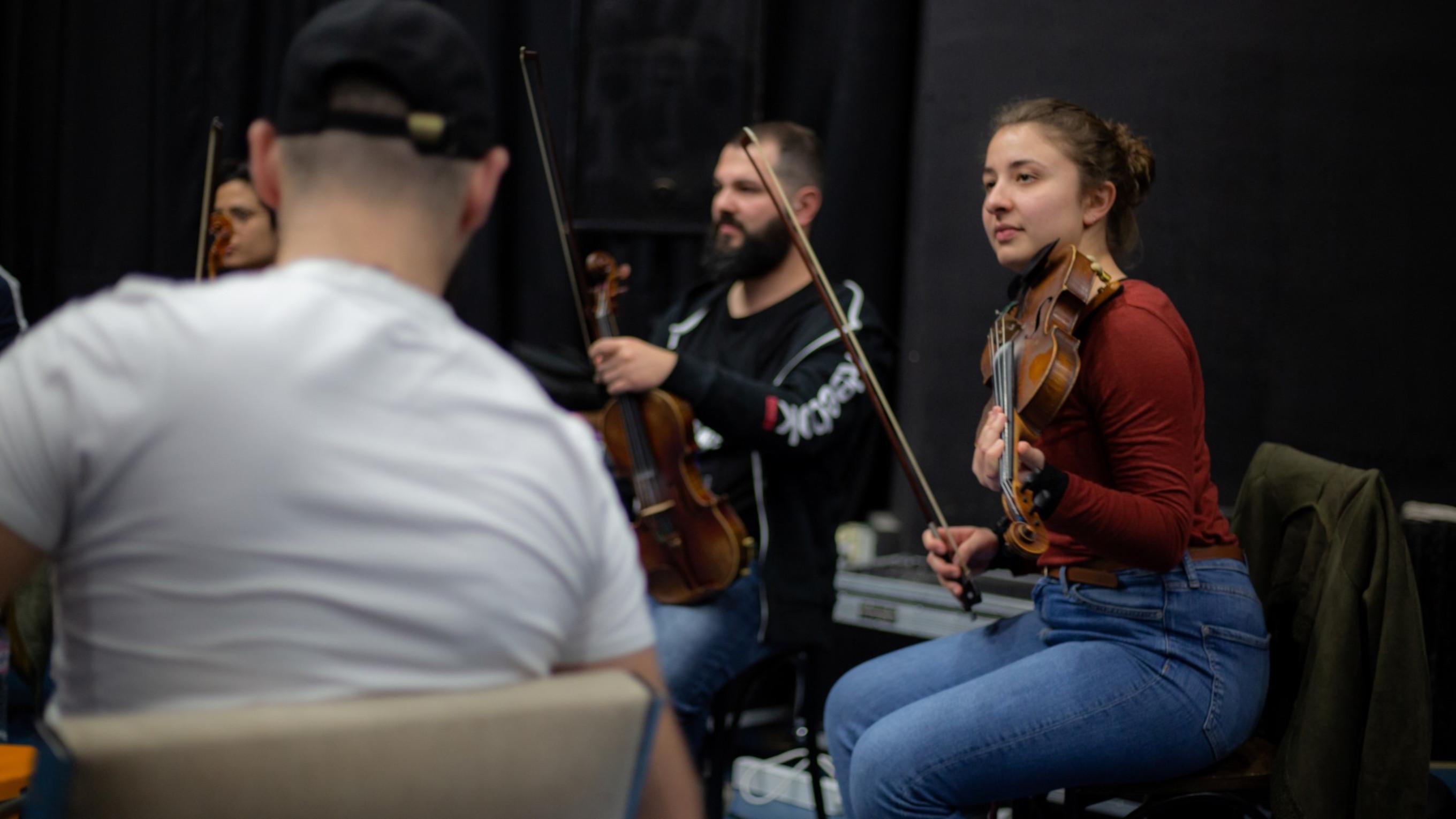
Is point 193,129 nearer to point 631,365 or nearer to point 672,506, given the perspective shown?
point 631,365

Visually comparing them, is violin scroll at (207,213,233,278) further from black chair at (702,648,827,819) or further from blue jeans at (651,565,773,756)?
black chair at (702,648,827,819)

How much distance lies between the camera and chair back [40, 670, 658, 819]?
76 cm

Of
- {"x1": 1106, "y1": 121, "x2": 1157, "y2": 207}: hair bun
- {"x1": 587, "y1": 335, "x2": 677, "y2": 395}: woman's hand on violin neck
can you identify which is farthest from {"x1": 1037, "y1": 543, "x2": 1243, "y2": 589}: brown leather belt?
{"x1": 587, "y1": 335, "x2": 677, "y2": 395}: woman's hand on violin neck

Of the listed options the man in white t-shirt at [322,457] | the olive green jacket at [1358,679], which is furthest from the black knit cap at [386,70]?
the olive green jacket at [1358,679]

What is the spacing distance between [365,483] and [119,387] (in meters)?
0.16

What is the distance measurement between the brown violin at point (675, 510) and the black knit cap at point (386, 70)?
145 centimetres

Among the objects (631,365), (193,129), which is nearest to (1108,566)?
(631,365)

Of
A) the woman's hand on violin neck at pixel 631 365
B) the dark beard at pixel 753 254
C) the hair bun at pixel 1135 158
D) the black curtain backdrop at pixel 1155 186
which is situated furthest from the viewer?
the black curtain backdrop at pixel 1155 186

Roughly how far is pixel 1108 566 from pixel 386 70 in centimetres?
121

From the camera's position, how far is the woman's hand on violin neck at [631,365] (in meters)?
2.37

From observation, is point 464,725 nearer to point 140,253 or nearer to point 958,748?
point 958,748

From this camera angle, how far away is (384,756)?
0.82 m

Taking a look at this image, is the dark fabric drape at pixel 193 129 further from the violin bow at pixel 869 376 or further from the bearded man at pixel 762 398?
the violin bow at pixel 869 376

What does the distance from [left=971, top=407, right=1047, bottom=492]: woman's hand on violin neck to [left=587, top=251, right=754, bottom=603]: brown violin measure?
26.2 inches
